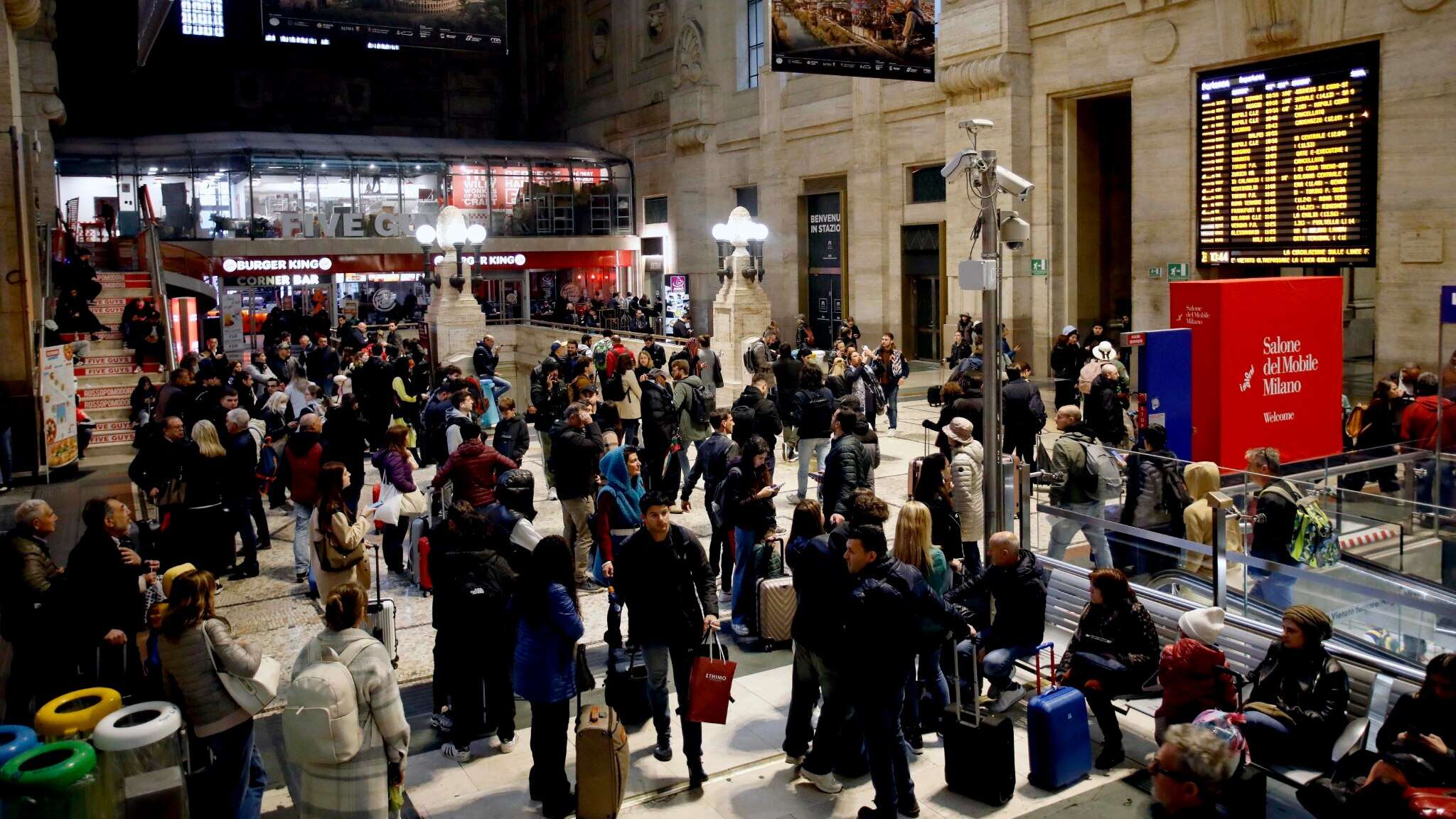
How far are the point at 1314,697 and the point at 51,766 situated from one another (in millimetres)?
5986

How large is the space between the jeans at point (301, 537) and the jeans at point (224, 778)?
4.87m

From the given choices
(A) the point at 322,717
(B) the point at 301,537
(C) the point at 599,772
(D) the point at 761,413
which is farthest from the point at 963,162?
(B) the point at 301,537

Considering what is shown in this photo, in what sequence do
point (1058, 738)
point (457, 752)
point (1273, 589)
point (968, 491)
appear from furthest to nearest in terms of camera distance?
point (968, 491)
point (1273, 589)
point (457, 752)
point (1058, 738)

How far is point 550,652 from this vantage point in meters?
6.18

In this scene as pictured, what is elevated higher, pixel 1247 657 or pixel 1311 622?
pixel 1311 622

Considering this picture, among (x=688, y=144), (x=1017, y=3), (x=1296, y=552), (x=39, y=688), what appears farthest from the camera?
(x=688, y=144)

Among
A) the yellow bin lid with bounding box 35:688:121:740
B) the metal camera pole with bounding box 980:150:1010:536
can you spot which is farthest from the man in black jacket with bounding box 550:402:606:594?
the yellow bin lid with bounding box 35:688:121:740

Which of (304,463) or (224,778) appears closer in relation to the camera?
(224,778)

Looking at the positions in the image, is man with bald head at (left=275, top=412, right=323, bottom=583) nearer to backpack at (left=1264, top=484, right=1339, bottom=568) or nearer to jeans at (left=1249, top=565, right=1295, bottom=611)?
jeans at (left=1249, top=565, right=1295, bottom=611)

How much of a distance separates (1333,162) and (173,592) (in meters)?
16.9

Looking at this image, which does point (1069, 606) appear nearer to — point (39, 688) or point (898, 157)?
point (39, 688)

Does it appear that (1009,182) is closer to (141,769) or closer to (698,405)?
(698,405)

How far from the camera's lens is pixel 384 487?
10500 mm

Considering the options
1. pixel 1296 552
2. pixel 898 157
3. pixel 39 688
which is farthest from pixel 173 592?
pixel 898 157
